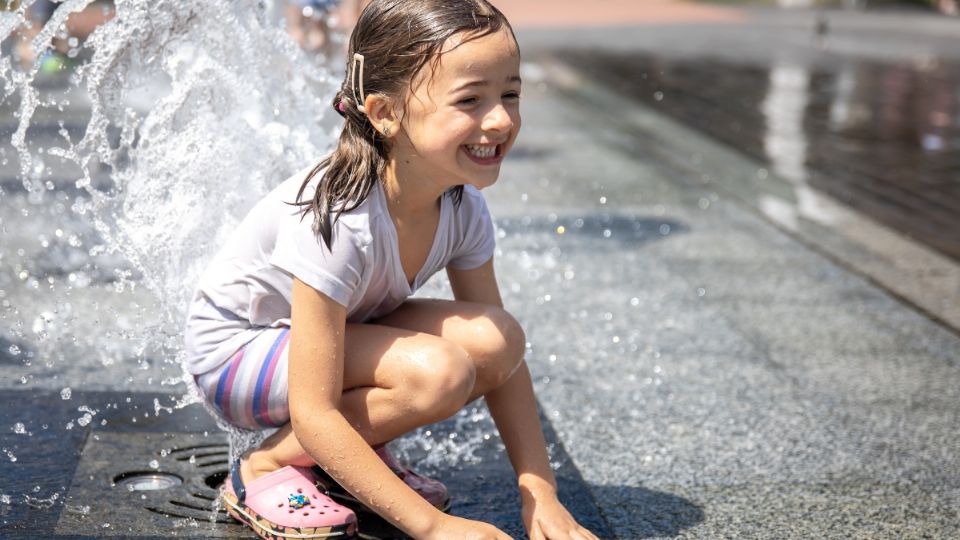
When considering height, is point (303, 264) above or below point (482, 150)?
below

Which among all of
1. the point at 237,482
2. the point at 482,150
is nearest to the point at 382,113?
the point at 482,150

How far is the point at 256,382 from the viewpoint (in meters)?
2.53

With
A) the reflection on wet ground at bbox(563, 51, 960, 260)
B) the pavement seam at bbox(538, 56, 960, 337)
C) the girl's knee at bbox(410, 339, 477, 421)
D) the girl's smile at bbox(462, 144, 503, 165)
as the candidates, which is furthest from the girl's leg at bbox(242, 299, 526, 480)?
the reflection on wet ground at bbox(563, 51, 960, 260)

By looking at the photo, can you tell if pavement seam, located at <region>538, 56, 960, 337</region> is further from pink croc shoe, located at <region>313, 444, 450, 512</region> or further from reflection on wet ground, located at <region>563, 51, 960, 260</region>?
pink croc shoe, located at <region>313, 444, 450, 512</region>

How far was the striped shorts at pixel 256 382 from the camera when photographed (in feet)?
8.25

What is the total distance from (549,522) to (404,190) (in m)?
0.67

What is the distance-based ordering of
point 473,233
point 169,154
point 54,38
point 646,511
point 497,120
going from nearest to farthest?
point 497,120, point 473,233, point 646,511, point 169,154, point 54,38

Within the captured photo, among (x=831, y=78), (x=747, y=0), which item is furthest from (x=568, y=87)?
(x=747, y=0)

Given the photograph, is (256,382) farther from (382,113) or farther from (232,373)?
(382,113)

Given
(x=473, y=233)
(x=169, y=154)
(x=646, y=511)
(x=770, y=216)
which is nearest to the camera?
(x=473, y=233)

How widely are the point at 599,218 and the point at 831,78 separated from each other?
678cm

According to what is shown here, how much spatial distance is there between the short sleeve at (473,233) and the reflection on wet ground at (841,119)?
10.4ft

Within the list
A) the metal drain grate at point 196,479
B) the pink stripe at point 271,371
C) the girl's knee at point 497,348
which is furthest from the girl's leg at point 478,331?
the metal drain grate at point 196,479

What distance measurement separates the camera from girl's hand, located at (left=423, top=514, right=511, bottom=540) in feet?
7.61
